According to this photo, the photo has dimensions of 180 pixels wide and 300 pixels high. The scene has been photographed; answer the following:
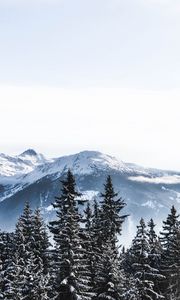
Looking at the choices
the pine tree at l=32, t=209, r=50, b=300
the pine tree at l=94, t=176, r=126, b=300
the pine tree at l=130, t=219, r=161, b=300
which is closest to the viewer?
the pine tree at l=94, t=176, r=126, b=300

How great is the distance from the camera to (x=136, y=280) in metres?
51.3

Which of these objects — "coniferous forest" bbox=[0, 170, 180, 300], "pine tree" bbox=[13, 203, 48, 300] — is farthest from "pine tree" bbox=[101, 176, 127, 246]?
"pine tree" bbox=[13, 203, 48, 300]

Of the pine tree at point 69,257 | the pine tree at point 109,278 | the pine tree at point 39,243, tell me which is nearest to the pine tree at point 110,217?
the pine tree at point 39,243

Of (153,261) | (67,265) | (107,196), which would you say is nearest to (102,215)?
(107,196)

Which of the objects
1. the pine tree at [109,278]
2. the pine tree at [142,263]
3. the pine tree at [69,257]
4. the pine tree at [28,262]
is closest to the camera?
the pine tree at [69,257]

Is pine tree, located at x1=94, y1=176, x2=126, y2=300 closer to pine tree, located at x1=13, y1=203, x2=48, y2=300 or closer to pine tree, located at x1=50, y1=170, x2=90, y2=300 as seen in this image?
pine tree, located at x1=50, y1=170, x2=90, y2=300

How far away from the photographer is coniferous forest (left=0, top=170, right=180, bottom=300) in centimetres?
4822

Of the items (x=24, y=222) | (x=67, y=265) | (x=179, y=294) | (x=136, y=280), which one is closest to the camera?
(x=67, y=265)

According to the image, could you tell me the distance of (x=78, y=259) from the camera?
47938 mm

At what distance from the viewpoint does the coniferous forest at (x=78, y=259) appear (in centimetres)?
4822

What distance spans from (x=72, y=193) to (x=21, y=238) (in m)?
11.3

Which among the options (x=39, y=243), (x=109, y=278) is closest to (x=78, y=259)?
(x=109, y=278)

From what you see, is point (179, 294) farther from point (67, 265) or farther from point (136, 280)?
point (67, 265)

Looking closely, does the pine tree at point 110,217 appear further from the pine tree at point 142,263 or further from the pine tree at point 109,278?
the pine tree at point 109,278
